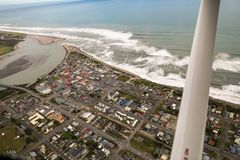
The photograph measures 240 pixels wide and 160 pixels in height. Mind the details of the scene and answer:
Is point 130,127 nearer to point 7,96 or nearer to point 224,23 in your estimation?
point 7,96

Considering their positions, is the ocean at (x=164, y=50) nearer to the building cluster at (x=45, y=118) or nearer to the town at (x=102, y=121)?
the town at (x=102, y=121)

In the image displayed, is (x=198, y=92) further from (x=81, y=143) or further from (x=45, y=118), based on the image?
(x=45, y=118)

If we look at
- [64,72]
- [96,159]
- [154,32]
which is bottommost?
[96,159]

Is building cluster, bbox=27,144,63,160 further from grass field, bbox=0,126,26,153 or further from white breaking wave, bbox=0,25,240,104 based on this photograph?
white breaking wave, bbox=0,25,240,104

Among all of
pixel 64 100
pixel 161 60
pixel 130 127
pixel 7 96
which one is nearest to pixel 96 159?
pixel 130 127

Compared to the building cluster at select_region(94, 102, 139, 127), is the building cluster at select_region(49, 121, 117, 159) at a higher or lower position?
lower

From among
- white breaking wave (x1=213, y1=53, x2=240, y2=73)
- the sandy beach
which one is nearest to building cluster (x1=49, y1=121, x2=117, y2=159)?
white breaking wave (x1=213, y1=53, x2=240, y2=73)

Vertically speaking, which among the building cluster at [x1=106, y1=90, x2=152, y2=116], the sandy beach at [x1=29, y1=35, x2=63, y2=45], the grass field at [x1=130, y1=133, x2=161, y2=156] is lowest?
the grass field at [x1=130, y1=133, x2=161, y2=156]

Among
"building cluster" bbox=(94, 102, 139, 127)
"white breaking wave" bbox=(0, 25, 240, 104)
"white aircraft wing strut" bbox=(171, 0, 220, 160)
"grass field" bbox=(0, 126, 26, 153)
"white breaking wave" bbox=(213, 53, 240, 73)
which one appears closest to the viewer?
"white aircraft wing strut" bbox=(171, 0, 220, 160)
